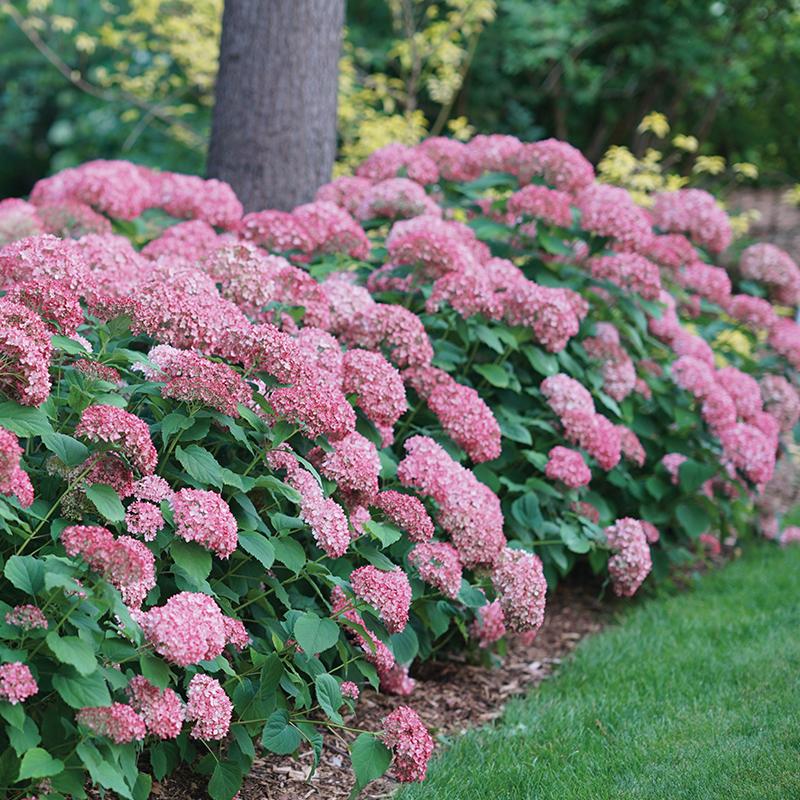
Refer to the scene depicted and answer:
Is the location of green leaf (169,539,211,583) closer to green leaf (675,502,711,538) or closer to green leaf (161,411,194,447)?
green leaf (161,411,194,447)

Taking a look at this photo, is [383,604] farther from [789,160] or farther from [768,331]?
[789,160]

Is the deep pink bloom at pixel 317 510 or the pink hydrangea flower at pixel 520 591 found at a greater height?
the deep pink bloom at pixel 317 510

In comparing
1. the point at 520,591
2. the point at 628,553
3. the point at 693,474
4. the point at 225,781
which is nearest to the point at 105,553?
the point at 225,781

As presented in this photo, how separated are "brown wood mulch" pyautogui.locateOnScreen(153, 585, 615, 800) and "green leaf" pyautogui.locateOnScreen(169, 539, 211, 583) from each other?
2.04 ft

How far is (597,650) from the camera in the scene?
3838 mm

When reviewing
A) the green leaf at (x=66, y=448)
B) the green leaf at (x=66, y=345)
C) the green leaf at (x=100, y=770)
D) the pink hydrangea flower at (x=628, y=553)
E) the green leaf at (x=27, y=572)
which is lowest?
→ the pink hydrangea flower at (x=628, y=553)

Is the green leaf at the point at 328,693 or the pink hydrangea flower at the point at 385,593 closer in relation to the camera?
the green leaf at the point at 328,693

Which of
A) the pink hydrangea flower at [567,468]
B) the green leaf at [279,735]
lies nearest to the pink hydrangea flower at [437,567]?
the green leaf at [279,735]

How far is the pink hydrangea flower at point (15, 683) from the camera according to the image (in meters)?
2.02

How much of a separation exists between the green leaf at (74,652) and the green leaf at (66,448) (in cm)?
42

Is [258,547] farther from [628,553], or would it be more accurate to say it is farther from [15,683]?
[628,553]

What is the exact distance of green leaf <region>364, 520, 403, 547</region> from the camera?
9.02 feet

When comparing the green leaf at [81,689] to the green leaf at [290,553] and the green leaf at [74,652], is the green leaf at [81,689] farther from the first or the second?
the green leaf at [290,553]

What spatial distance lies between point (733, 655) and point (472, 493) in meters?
1.19
